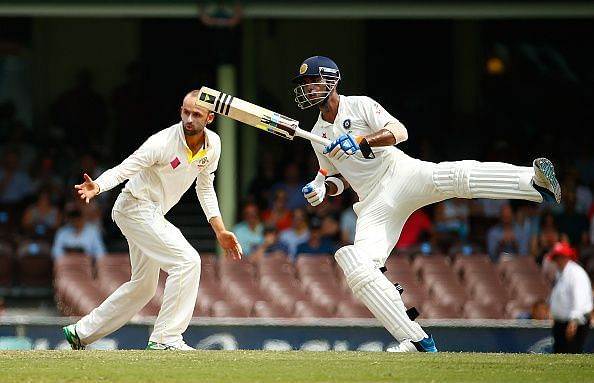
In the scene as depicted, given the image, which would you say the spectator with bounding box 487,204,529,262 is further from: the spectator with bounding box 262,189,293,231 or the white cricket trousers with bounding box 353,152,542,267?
the white cricket trousers with bounding box 353,152,542,267

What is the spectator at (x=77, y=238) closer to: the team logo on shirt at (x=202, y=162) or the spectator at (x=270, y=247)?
the spectator at (x=270, y=247)

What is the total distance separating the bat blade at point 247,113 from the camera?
9.51m

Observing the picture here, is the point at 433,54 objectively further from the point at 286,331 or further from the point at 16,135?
the point at 286,331

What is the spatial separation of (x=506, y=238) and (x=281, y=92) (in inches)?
174

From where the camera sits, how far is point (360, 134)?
31.1 ft

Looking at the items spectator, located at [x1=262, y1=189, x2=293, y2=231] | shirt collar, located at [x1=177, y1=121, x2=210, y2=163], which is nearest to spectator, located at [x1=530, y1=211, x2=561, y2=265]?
spectator, located at [x1=262, y1=189, x2=293, y2=231]

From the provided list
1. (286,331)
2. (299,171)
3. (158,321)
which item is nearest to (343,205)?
(299,171)

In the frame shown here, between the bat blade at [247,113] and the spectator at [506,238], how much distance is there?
21.3 feet

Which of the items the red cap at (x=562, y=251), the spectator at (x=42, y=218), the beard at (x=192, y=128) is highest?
the beard at (x=192, y=128)

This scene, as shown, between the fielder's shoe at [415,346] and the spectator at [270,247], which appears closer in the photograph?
the fielder's shoe at [415,346]

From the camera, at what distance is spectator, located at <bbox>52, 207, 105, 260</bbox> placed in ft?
50.3

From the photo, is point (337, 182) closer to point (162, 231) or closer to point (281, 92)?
point (162, 231)

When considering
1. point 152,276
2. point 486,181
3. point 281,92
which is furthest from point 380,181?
point 281,92

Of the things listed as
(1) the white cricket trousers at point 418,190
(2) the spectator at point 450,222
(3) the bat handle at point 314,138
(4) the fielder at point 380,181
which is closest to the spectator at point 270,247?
(2) the spectator at point 450,222
